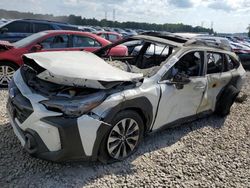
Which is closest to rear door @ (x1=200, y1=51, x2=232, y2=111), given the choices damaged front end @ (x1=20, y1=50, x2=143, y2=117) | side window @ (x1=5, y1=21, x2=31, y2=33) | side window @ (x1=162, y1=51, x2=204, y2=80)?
side window @ (x1=162, y1=51, x2=204, y2=80)

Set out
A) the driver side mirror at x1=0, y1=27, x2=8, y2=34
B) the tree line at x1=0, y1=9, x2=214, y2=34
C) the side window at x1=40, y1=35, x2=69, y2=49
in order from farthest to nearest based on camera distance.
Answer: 1. the tree line at x1=0, y1=9, x2=214, y2=34
2. the driver side mirror at x1=0, y1=27, x2=8, y2=34
3. the side window at x1=40, y1=35, x2=69, y2=49

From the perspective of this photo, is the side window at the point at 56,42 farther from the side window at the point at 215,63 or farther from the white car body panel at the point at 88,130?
the white car body panel at the point at 88,130

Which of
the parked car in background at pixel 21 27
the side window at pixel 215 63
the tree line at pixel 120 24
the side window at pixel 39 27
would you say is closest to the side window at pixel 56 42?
the parked car in background at pixel 21 27

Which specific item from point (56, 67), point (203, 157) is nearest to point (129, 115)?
point (56, 67)

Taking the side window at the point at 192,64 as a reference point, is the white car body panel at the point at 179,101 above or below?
below

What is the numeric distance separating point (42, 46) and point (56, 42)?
0.41 m

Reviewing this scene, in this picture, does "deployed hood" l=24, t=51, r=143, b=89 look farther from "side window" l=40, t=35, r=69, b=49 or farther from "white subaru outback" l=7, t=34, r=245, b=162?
"side window" l=40, t=35, r=69, b=49

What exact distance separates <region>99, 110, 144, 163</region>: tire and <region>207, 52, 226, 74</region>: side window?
6.20 feet

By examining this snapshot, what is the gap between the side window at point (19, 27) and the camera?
32.7ft

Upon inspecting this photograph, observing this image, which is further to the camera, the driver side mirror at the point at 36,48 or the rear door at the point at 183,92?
→ the driver side mirror at the point at 36,48

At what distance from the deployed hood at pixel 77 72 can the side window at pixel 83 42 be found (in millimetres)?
3710

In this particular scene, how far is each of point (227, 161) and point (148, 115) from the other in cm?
134

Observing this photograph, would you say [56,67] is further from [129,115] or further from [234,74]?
[234,74]

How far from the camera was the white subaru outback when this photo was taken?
2.94 m
